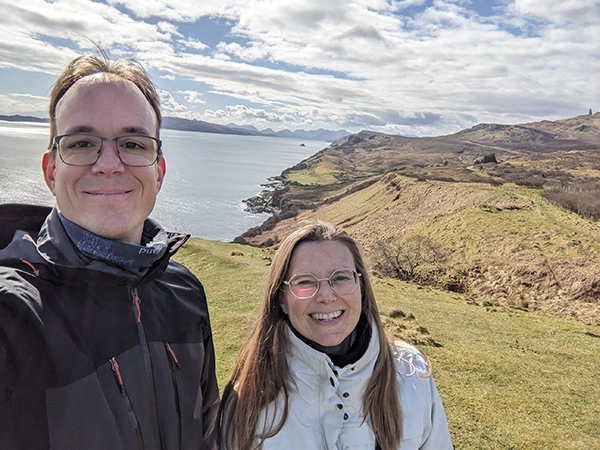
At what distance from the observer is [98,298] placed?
2027 mm

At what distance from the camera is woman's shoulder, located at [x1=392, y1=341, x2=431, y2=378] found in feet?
10.2

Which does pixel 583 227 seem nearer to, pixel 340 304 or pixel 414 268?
pixel 414 268

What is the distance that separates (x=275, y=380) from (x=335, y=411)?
0.46m

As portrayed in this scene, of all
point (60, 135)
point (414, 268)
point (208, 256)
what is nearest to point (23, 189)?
point (208, 256)

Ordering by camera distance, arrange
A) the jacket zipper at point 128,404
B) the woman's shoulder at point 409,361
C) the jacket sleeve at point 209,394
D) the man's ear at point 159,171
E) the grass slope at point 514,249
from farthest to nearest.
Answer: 1. the grass slope at point 514,249
2. the woman's shoulder at point 409,361
3. the jacket sleeve at point 209,394
4. the man's ear at point 159,171
5. the jacket zipper at point 128,404

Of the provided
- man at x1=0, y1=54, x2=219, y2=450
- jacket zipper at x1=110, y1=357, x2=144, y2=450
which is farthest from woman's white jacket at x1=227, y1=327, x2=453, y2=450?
jacket zipper at x1=110, y1=357, x2=144, y2=450

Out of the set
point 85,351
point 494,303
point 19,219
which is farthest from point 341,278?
point 494,303

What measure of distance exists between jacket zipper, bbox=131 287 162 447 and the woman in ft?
2.74

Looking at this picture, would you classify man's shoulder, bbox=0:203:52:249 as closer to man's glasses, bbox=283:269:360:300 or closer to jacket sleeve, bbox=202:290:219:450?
jacket sleeve, bbox=202:290:219:450

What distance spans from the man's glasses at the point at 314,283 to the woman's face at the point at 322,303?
2 centimetres

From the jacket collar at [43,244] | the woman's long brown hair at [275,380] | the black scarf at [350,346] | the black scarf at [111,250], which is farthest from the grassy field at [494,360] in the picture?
the jacket collar at [43,244]

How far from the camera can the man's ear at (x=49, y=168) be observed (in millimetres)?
2264

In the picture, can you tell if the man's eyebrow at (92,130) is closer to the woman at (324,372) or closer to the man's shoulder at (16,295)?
the man's shoulder at (16,295)

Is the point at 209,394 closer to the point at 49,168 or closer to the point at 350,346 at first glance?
the point at 350,346
